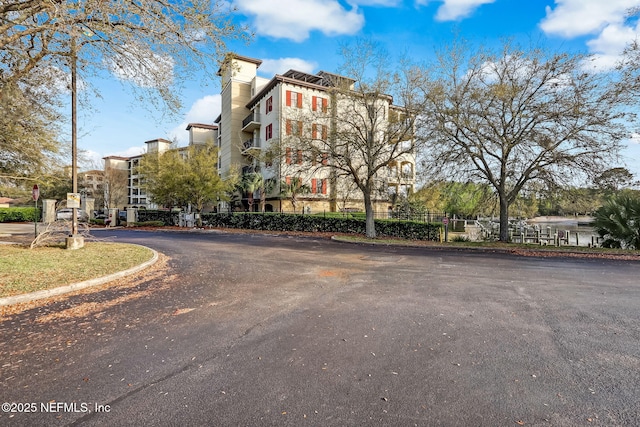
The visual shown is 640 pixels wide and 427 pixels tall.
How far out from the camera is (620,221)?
15.4 metres

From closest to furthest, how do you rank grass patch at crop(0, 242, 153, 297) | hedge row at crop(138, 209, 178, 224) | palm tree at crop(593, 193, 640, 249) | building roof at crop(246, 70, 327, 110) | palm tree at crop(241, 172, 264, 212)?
grass patch at crop(0, 242, 153, 297), palm tree at crop(593, 193, 640, 249), building roof at crop(246, 70, 327, 110), palm tree at crop(241, 172, 264, 212), hedge row at crop(138, 209, 178, 224)

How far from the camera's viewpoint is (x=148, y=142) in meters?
73.5

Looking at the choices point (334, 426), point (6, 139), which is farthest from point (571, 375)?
point (6, 139)

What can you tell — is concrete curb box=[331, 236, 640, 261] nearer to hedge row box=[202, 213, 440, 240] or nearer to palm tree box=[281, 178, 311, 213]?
hedge row box=[202, 213, 440, 240]

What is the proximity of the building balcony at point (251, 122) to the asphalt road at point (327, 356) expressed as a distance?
31.3m

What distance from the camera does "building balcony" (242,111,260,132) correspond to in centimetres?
3609

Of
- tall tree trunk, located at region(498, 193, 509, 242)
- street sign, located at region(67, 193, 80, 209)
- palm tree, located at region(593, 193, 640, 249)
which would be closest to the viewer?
street sign, located at region(67, 193, 80, 209)

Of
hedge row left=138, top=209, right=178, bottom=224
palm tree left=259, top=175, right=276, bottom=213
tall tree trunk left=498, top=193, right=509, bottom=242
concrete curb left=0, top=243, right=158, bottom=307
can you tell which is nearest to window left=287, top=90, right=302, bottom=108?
palm tree left=259, top=175, right=276, bottom=213

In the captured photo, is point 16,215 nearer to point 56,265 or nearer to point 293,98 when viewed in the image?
point 293,98

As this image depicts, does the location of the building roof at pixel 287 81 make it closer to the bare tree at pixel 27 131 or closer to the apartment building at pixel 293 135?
the apartment building at pixel 293 135

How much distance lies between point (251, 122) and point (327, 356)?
35096mm

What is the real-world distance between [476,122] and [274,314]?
15934 mm

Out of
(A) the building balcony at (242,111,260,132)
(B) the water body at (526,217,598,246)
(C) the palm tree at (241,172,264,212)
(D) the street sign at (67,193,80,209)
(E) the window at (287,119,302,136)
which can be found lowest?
A: (B) the water body at (526,217,598,246)

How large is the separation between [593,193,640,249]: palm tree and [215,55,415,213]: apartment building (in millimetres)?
10417
